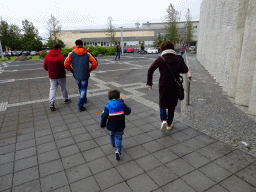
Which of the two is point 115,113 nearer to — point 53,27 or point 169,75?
point 169,75

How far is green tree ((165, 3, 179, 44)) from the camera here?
952 inches

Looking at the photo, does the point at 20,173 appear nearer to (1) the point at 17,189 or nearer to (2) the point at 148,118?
(1) the point at 17,189

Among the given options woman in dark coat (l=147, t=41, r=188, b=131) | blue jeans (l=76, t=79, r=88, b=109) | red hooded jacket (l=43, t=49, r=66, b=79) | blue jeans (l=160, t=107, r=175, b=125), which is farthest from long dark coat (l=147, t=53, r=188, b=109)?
red hooded jacket (l=43, t=49, r=66, b=79)

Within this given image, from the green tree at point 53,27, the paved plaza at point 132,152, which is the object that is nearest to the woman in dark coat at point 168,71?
the paved plaza at point 132,152

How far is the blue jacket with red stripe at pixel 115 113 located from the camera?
2996 millimetres

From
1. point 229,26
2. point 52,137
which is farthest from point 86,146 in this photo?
point 229,26

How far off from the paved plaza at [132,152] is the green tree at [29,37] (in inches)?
1861

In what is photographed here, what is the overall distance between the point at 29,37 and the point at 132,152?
176 ft

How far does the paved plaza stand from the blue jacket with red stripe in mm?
644

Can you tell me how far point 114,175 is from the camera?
2.84 m

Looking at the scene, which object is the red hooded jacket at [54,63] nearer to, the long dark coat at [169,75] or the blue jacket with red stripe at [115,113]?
the long dark coat at [169,75]

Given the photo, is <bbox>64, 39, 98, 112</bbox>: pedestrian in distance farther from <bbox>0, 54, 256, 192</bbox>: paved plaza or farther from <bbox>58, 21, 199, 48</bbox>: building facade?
<bbox>58, 21, 199, 48</bbox>: building facade

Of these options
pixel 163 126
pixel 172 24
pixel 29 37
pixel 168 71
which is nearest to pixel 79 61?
pixel 168 71

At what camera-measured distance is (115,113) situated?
3018 millimetres
